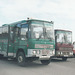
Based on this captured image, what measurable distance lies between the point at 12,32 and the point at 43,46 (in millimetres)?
2698

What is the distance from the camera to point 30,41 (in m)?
9.36

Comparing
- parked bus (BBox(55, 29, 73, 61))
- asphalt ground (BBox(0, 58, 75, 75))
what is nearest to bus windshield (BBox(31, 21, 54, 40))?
asphalt ground (BBox(0, 58, 75, 75))

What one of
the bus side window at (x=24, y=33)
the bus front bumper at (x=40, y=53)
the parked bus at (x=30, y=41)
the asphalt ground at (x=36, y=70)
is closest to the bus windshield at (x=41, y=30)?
the parked bus at (x=30, y=41)

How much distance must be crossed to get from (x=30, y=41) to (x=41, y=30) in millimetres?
1141

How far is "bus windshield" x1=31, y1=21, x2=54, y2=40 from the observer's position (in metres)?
9.53

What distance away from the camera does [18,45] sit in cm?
1037

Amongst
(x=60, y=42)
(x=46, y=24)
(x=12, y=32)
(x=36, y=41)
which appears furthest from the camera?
(x=60, y=42)

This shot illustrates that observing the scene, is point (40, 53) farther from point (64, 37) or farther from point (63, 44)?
point (64, 37)

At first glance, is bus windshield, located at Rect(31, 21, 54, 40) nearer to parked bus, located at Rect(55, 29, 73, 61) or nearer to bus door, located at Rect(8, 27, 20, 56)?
bus door, located at Rect(8, 27, 20, 56)

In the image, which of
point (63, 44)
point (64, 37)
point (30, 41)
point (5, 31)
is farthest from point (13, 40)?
point (64, 37)

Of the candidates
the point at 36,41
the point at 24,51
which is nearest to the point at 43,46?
the point at 36,41

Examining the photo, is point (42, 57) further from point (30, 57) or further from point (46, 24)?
point (46, 24)

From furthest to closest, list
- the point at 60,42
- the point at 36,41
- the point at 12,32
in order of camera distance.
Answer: the point at 60,42 → the point at 12,32 → the point at 36,41

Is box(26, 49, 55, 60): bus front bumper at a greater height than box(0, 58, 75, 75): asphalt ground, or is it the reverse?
box(26, 49, 55, 60): bus front bumper
